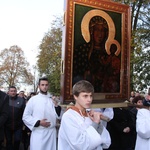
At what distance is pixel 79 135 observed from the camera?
2.94m

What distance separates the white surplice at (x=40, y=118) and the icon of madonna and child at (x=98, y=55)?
4.68 ft

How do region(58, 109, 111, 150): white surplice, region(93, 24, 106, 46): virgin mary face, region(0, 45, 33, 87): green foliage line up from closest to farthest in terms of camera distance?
1. region(58, 109, 111, 150): white surplice
2. region(93, 24, 106, 46): virgin mary face
3. region(0, 45, 33, 87): green foliage

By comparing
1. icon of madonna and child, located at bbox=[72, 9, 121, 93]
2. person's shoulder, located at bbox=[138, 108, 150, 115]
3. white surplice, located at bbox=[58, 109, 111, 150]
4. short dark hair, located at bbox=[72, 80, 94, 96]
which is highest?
icon of madonna and child, located at bbox=[72, 9, 121, 93]

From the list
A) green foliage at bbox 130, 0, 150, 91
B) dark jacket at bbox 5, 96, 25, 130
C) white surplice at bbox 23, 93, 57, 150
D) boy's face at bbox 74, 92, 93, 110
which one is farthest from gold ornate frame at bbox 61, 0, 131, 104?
green foliage at bbox 130, 0, 150, 91

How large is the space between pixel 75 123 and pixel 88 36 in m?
2.34

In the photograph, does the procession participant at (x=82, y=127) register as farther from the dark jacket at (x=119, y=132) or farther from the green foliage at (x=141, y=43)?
the green foliage at (x=141, y=43)

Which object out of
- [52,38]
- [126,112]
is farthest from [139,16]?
[52,38]

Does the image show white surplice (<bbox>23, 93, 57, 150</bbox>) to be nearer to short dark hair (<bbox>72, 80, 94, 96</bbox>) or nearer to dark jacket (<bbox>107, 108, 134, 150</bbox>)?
dark jacket (<bbox>107, 108, 134, 150</bbox>)

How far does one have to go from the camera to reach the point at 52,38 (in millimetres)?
31031

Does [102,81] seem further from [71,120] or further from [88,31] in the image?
[71,120]

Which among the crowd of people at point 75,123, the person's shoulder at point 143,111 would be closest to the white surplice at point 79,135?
the crowd of people at point 75,123

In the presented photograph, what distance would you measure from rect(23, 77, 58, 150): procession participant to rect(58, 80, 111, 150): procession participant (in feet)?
8.59

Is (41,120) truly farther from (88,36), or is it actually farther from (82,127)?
(82,127)

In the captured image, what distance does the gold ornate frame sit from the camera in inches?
184
